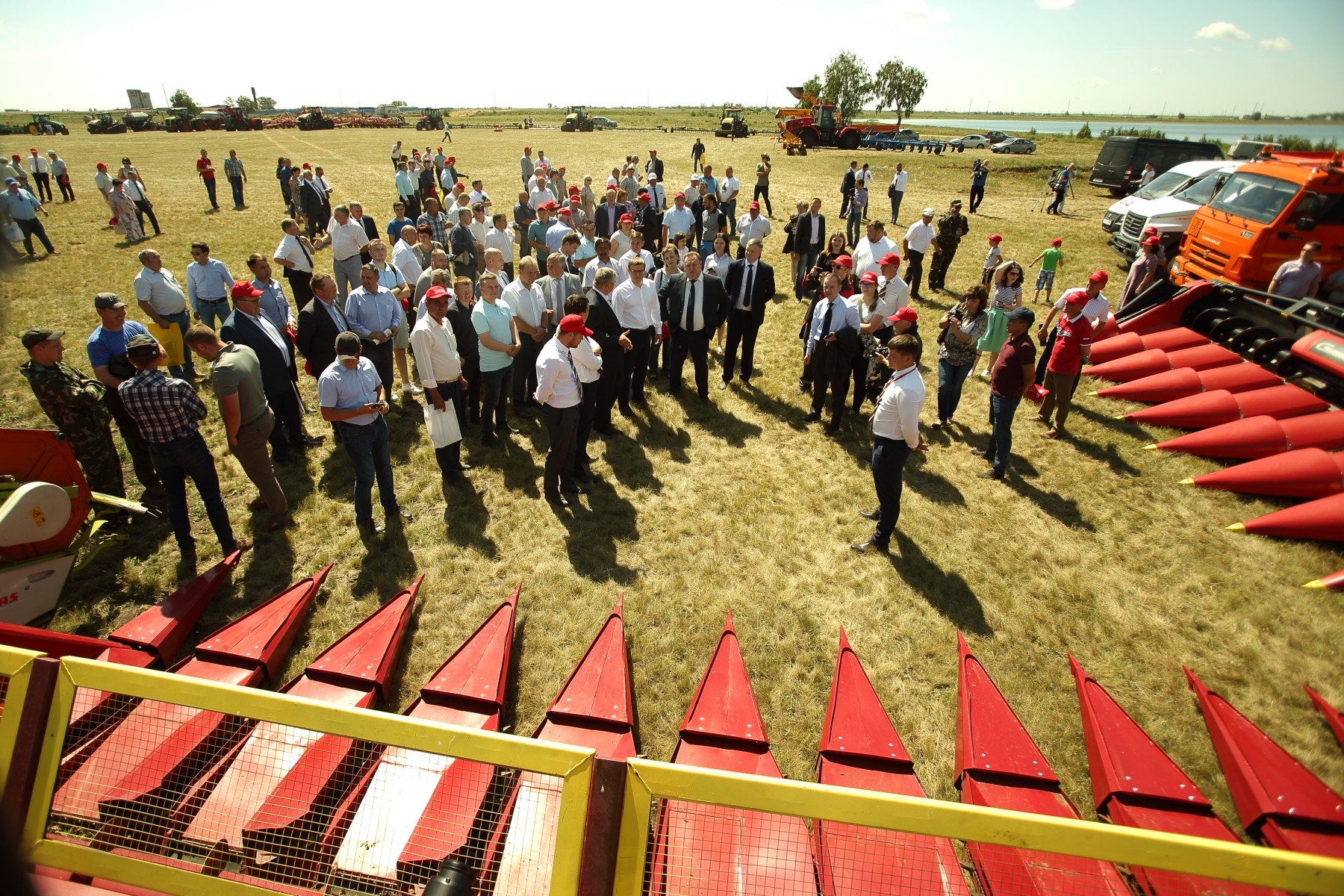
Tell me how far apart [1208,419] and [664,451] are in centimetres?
706

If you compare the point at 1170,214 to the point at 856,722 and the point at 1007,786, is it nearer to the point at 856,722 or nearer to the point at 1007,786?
the point at 1007,786

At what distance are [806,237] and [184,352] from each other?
10778 millimetres

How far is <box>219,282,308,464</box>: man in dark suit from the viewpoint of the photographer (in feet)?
20.5

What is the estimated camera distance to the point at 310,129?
55.1 m

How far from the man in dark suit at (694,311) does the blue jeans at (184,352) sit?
6528 mm

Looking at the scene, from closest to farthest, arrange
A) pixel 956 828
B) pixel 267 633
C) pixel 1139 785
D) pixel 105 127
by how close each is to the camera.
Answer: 1. pixel 956 828
2. pixel 1139 785
3. pixel 267 633
4. pixel 105 127

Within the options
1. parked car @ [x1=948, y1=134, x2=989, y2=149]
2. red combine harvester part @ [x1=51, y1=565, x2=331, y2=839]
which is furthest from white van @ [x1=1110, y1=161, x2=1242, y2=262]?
parked car @ [x1=948, y1=134, x2=989, y2=149]

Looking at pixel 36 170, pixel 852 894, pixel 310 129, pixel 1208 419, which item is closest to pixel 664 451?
pixel 852 894

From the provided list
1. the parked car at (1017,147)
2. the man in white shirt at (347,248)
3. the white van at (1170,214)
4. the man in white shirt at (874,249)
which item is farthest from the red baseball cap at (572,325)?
the parked car at (1017,147)

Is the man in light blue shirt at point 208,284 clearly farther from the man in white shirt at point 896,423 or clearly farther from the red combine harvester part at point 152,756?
A: the man in white shirt at point 896,423

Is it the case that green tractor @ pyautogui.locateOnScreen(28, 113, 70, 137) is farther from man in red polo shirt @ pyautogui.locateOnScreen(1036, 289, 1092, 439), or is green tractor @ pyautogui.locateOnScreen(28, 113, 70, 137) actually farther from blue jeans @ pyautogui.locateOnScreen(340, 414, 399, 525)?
man in red polo shirt @ pyautogui.locateOnScreen(1036, 289, 1092, 439)

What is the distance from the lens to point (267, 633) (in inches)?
177

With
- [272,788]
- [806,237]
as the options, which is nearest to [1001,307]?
[806,237]

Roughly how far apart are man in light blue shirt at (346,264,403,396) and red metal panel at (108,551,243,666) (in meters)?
2.99
